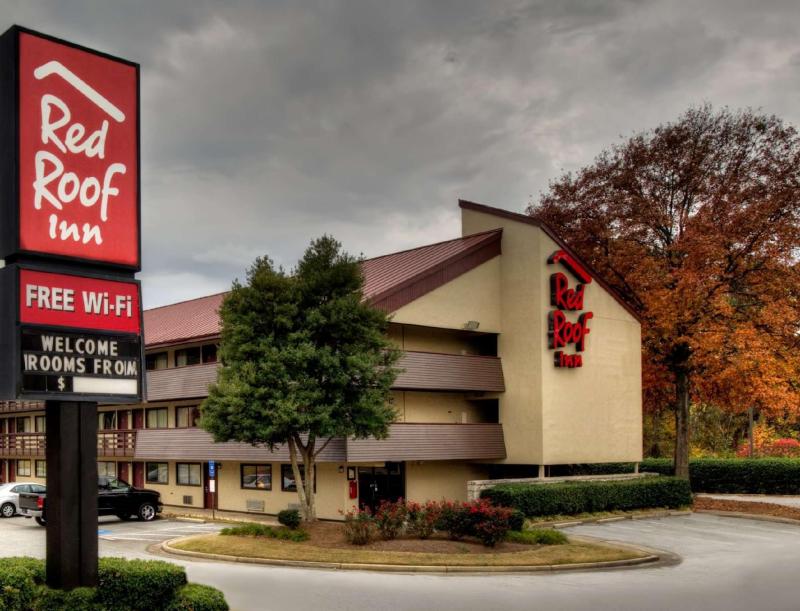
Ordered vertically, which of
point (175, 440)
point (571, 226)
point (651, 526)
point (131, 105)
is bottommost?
point (651, 526)

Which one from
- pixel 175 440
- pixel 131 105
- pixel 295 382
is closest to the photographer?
→ pixel 131 105

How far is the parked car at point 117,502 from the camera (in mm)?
Answer: 38128

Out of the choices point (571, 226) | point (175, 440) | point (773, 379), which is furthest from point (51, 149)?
point (571, 226)

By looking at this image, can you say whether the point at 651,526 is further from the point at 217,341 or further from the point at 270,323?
the point at 217,341

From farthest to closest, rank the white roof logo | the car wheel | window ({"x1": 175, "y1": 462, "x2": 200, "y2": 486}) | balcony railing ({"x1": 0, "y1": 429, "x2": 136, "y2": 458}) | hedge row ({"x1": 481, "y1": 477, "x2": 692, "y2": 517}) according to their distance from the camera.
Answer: balcony railing ({"x1": 0, "y1": 429, "x2": 136, "y2": 458})
window ({"x1": 175, "y1": 462, "x2": 200, "y2": 486})
the car wheel
hedge row ({"x1": 481, "y1": 477, "x2": 692, "y2": 517})
the white roof logo

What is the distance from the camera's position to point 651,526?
3700 centimetres

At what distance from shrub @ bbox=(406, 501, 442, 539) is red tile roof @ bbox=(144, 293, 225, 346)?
634 inches

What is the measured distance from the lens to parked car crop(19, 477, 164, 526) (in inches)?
1501

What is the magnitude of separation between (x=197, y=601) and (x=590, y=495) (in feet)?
89.8

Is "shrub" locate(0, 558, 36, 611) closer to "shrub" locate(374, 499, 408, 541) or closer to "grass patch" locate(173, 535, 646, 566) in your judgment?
"grass patch" locate(173, 535, 646, 566)

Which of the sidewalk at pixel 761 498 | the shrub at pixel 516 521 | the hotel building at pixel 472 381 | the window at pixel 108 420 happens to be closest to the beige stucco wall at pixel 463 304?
the hotel building at pixel 472 381

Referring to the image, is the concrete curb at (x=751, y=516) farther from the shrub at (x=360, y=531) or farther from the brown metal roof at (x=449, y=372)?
the shrub at (x=360, y=531)

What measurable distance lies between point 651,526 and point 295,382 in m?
16.1

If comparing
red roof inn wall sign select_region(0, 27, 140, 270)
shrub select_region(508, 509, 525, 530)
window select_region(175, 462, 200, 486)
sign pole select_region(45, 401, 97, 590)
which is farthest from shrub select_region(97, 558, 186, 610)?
window select_region(175, 462, 200, 486)
